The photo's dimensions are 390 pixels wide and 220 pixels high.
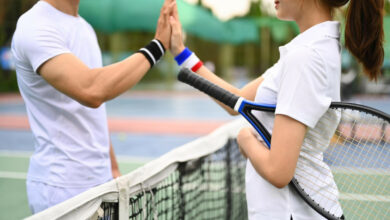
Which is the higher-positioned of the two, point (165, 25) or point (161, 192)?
point (165, 25)

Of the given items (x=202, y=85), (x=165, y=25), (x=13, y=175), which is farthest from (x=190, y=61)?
(x=13, y=175)

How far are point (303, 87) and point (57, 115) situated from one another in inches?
34.2

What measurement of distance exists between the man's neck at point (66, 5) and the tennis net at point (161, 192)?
63 centimetres

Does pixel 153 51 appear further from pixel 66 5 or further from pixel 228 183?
pixel 228 183

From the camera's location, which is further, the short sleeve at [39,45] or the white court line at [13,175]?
the white court line at [13,175]

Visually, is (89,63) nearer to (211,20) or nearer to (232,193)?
(232,193)

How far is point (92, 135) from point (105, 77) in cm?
30

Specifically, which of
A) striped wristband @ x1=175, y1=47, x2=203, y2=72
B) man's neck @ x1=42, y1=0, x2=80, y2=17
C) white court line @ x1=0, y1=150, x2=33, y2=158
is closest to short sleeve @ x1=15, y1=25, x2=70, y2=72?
man's neck @ x1=42, y1=0, x2=80, y2=17

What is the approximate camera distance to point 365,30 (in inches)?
47.2

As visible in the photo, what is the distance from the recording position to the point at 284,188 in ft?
3.88

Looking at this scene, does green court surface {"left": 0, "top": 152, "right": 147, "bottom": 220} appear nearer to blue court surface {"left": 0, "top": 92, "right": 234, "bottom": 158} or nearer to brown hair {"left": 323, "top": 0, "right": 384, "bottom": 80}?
blue court surface {"left": 0, "top": 92, "right": 234, "bottom": 158}

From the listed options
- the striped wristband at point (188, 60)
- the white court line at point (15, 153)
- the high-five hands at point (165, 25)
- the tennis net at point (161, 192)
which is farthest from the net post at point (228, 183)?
the white court line at point (15, 153)

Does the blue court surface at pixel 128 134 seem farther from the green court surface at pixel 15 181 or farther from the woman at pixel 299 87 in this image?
the woman at pixel 299 87

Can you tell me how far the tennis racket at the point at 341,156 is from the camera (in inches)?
46.3
